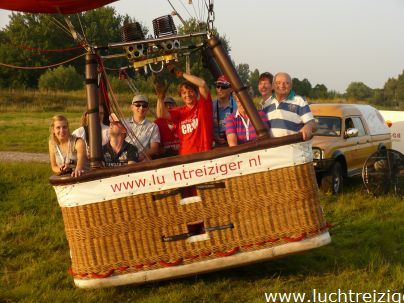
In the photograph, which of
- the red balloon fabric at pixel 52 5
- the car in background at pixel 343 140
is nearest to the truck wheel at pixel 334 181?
the car in background at pixel 343 140

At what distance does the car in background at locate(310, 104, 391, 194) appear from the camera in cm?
1006

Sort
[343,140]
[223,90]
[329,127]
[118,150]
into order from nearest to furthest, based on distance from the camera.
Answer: [118,150], [223,90], [343,140], [329,127]

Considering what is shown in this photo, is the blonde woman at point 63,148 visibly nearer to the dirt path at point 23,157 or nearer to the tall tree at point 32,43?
the dirt path at point 23,157

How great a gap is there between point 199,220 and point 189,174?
1.27ft

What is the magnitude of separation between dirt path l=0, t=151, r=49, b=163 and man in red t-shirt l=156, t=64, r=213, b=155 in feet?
24.1

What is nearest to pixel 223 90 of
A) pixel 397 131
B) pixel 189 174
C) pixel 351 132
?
pixel 189 174

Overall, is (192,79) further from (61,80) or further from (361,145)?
(61,80)

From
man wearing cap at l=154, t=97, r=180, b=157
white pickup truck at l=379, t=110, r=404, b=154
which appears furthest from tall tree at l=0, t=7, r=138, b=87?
man wearing cap at l=154, t=97, r=180, b=157

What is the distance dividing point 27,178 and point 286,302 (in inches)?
233

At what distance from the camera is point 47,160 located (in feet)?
40.7

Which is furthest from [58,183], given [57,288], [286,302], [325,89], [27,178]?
[325,89]

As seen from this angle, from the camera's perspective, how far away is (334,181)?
10000 millimetres

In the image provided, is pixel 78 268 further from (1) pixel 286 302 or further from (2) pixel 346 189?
(2) pixel 346 189

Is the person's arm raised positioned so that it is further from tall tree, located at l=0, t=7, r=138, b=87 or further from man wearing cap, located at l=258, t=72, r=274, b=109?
tall tree, located at l=0, t=7, r=138, b=87
